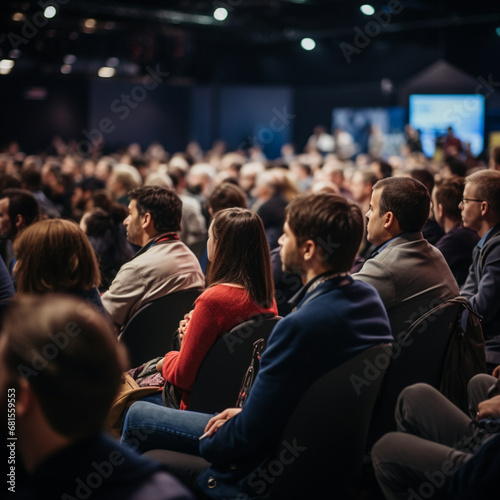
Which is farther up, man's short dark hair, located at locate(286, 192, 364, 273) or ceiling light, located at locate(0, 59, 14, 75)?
ceiling light, located at locate(0, 59, 14, 75)

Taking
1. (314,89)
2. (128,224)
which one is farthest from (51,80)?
(128,224)

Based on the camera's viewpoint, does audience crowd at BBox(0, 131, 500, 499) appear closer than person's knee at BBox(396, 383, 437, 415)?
Yes

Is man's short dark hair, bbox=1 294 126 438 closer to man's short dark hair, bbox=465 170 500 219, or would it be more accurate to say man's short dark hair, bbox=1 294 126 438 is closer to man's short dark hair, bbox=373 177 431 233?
man's short dark hair, bbox=373 177 431 233

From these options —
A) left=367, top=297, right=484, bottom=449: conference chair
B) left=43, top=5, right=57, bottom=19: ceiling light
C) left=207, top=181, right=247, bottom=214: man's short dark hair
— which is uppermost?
left=43, top=5, right=57, bottom=19: ceiling light

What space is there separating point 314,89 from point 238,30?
3.82m

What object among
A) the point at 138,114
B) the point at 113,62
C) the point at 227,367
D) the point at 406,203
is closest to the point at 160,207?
the point at 406,203

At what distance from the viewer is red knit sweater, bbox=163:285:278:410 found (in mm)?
2494

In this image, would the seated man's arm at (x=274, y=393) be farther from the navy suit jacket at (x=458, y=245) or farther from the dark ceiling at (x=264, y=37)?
the dark ceiling at (x=264, y=37)

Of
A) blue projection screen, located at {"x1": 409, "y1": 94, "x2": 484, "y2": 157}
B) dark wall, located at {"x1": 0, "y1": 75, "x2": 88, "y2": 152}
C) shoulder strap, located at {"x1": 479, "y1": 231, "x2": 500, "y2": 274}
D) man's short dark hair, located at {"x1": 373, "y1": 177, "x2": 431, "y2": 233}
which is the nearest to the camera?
man's short dark hair, located at {"x1": 373, "y1": 177, "x2": 431, "y2": 233}

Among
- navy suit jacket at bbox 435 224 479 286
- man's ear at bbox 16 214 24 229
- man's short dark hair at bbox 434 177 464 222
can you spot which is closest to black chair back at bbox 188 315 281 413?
navy suit jacket at bbox 435 224 479 286

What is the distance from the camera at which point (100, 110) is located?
63.1ft

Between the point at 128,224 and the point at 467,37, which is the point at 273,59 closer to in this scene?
the point at 467,37

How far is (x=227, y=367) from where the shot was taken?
2475mm

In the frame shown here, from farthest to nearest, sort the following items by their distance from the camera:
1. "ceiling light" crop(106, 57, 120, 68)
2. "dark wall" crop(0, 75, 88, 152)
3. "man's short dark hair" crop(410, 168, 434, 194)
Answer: "dark wall" crop(0, 75, 88, 152)
"ceiling light" crop(106, 57, 120, 68)
"man's short dark hair" crop(410, 168, 434, 194)
